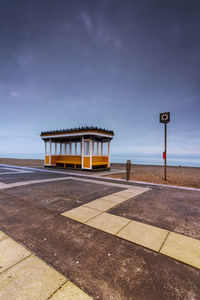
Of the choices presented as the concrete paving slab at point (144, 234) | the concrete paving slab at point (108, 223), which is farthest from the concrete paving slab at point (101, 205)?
the concrete paving slab at point (144, 234)

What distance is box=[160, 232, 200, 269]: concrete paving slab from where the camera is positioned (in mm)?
2088

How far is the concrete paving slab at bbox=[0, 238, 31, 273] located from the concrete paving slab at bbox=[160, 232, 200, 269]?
2.18 metres

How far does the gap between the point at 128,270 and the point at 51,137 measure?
14.7m

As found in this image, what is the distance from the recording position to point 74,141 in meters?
15.0

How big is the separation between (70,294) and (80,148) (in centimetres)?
1316

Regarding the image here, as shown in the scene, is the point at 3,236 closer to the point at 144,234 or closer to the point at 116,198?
the point at 144,234

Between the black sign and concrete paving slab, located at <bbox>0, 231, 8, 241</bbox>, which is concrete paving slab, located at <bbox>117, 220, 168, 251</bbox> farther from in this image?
the black sign

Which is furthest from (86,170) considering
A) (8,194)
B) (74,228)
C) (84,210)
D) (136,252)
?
(136,252)

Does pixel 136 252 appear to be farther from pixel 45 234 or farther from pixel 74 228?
pixel 45 234

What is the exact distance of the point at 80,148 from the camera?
14.5 m

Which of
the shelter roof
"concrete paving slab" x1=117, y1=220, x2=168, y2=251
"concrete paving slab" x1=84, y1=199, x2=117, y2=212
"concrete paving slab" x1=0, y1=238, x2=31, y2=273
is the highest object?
the shelter roof

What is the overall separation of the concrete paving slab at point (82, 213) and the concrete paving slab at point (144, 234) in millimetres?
921

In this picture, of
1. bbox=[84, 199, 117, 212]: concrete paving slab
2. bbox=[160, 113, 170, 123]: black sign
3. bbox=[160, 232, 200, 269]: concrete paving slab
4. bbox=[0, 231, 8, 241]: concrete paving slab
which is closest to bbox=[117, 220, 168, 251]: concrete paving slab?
bbox=[160, 232, 200, 269]: concrete paving slab

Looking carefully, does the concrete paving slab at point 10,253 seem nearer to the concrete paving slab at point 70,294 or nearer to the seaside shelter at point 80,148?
the concrete paving slab at point 70,294
